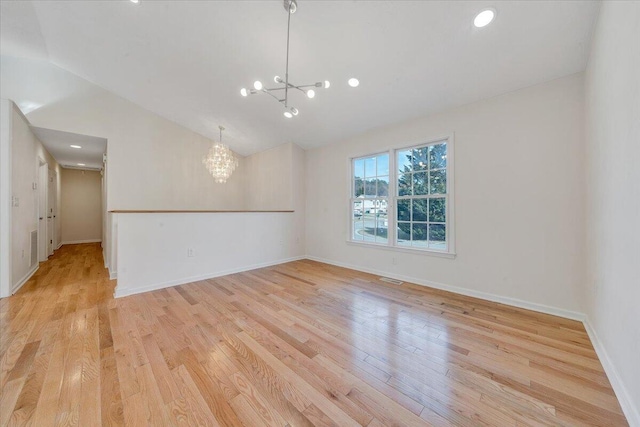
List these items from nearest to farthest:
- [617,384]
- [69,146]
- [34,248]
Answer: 1. [617,384]
2. [34,248]
3. [69,146]

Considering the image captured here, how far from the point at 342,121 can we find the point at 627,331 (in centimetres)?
379

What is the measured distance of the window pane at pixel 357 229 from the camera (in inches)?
178

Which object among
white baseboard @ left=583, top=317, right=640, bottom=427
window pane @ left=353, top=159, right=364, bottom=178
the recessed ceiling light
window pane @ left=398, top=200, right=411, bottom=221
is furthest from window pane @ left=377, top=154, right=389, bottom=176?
white baseboard @ left=583, top=317, right=640, bottom=427

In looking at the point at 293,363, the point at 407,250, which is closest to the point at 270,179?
the point at 407,250

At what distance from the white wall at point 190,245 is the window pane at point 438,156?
299 cm

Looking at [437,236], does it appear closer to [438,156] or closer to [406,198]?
[406,198]

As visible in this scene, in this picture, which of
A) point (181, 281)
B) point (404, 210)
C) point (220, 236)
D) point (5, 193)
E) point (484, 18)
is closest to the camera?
point (484, 18)

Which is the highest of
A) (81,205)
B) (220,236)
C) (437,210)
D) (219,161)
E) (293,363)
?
(219,161)

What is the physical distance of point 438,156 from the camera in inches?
137

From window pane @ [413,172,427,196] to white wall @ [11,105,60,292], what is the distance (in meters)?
5.61

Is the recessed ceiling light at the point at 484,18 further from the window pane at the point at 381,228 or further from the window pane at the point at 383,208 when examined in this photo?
the window pane at the point at 381,228

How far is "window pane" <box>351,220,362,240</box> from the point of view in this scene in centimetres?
453

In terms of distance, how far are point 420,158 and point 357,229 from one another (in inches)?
65.4

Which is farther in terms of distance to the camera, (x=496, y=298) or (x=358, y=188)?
(x=358, y=188)
